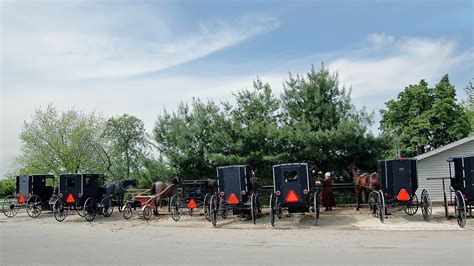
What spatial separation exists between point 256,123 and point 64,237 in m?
11.0

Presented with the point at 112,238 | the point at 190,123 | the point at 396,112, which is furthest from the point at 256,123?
the point at 396,112

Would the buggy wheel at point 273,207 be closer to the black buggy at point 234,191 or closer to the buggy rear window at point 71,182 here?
the black buggy at point 234,191

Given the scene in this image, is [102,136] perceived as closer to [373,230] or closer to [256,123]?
[256,123]

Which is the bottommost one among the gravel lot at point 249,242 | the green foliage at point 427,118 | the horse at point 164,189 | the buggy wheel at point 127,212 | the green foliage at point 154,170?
the gravel lot at point 249,242

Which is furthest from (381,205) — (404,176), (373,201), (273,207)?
(273,207)

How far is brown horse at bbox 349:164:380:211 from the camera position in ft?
54.3

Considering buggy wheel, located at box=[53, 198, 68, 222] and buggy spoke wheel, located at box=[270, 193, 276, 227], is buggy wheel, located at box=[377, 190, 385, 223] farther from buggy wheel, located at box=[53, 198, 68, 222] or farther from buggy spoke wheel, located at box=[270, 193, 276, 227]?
buggy wheel, located at box=[53, 198, 68, 222]

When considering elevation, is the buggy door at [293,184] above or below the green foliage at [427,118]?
below

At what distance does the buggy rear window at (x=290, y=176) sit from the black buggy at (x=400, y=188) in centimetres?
278

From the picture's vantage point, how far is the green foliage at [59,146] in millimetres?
42812

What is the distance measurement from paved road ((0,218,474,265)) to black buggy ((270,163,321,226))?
1019 millimetres

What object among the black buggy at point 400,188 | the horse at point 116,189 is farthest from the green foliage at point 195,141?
the black buggy at point 400,188

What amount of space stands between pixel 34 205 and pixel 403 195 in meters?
16.1

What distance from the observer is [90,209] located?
18391 millimetres
